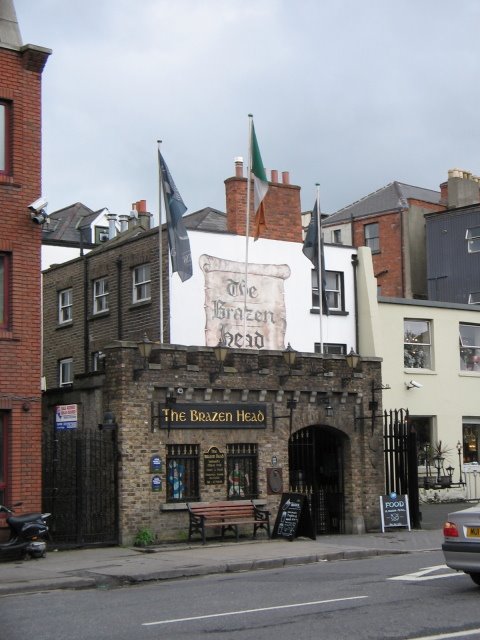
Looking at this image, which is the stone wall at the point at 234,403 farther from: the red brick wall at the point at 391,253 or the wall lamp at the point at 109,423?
the red brick wall at the point at 391,253

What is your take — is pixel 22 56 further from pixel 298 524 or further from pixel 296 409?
pixel 298 524

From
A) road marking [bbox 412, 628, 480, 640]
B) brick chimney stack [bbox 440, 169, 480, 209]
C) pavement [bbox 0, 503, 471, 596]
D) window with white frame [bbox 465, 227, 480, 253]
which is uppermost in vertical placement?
Answer: brick chimney stack [bbox 440, 169, 480, 209]

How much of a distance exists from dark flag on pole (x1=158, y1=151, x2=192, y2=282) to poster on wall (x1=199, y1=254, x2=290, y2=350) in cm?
571

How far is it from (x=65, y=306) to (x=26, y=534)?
17.8 metres

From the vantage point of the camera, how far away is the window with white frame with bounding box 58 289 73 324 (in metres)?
35.3

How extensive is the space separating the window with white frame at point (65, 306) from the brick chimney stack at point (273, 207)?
20.8 ft

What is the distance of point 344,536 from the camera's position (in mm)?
23609

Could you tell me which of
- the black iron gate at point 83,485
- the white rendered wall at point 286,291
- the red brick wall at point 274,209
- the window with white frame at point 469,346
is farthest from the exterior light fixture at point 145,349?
the window with white frame at point 469,346

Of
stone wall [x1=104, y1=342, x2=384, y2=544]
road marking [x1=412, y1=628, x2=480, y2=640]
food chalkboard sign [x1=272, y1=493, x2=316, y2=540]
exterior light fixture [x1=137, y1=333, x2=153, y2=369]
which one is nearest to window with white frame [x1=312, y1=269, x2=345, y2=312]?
stone wall [x1=104, y1=342, x2=384, y2=544]

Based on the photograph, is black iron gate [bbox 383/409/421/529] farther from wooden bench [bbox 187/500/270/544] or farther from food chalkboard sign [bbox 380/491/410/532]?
wooden bench [bbox 187/500/270/544]

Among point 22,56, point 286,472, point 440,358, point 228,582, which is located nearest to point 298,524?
point 286,472

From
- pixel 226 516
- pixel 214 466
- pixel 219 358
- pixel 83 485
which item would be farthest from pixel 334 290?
pixel 83 485

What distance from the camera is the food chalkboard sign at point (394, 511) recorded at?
24311mm

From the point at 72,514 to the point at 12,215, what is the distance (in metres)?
6.10
